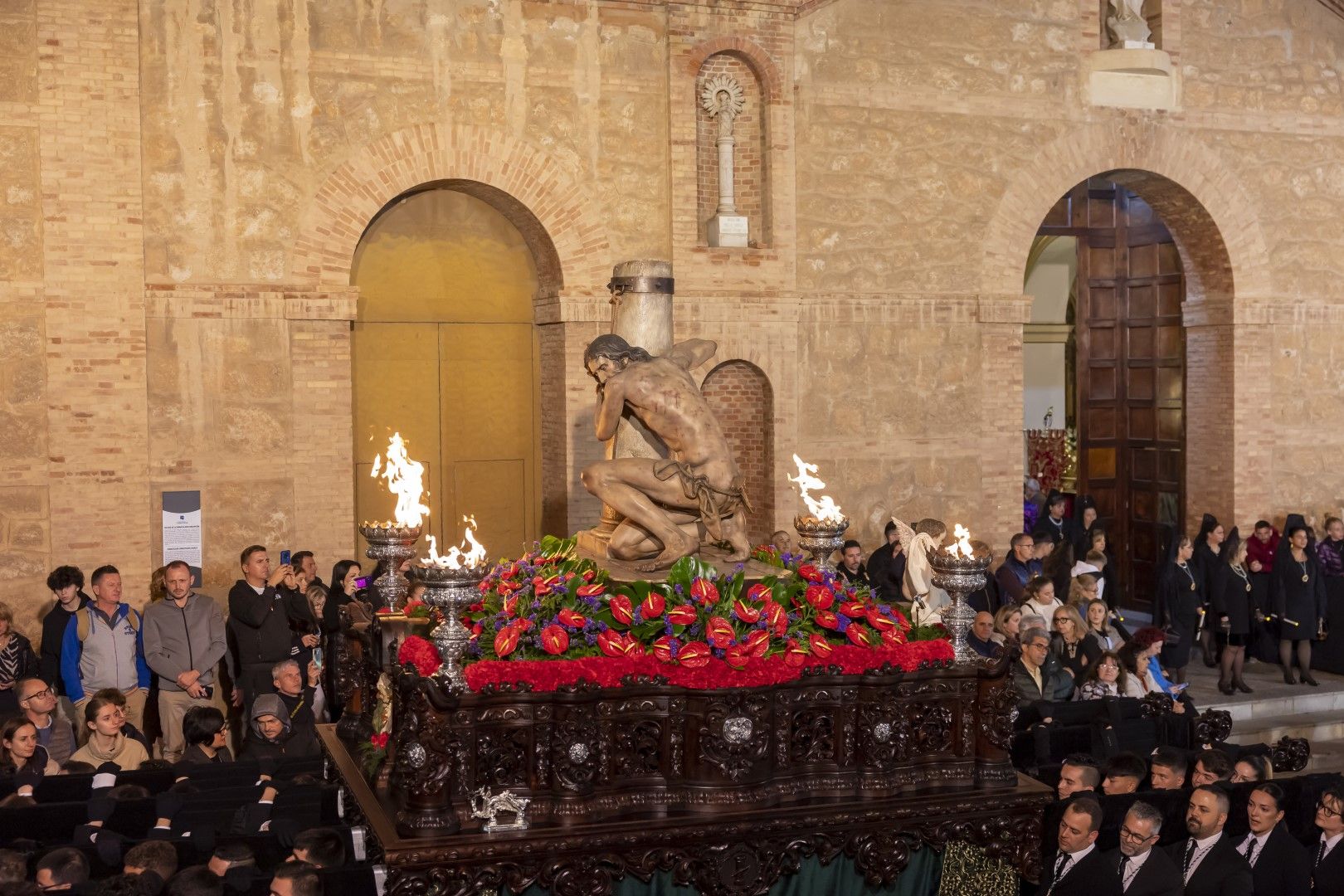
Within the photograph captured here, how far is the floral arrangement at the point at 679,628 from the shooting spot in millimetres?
7488

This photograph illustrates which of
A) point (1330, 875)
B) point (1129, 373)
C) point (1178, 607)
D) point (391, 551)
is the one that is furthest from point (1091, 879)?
point (1129, 373)

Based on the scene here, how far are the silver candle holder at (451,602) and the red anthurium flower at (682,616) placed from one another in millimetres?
1000

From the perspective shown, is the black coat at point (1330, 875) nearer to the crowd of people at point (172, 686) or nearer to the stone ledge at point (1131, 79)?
the crowd of people at point (172, 686)

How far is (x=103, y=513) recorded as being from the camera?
12844 mm

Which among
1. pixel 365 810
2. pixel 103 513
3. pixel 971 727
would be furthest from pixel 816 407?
pixel 365 810

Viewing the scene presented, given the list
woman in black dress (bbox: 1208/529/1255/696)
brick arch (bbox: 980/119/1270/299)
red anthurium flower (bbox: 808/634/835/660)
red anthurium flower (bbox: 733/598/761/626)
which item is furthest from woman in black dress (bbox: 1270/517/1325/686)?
red anthurium flower (bbox: 733/598/761/626)

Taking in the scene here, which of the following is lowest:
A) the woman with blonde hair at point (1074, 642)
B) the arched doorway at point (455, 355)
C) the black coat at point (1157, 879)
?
the black coat at point (1157, 879)

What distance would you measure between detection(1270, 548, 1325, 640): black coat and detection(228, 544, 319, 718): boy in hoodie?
914cm

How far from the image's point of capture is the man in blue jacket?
34.5ft

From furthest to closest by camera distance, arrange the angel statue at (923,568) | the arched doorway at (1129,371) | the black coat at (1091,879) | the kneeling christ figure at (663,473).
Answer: the arched doorway at (1129,371)
the angel statue at (923,568)
the kneeling christ figure at (663,473)
the black coat at (1091,879)

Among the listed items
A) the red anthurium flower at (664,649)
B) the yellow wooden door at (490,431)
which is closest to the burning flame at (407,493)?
the red anthurium flower at (664,649)

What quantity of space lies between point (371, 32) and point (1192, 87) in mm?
9049

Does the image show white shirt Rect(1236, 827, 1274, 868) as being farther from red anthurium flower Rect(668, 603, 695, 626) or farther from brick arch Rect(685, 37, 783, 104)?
brick arch Rect(685, 37, 783, 104)

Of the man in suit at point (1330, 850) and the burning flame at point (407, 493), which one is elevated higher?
the burning flame at point (407, 493)
